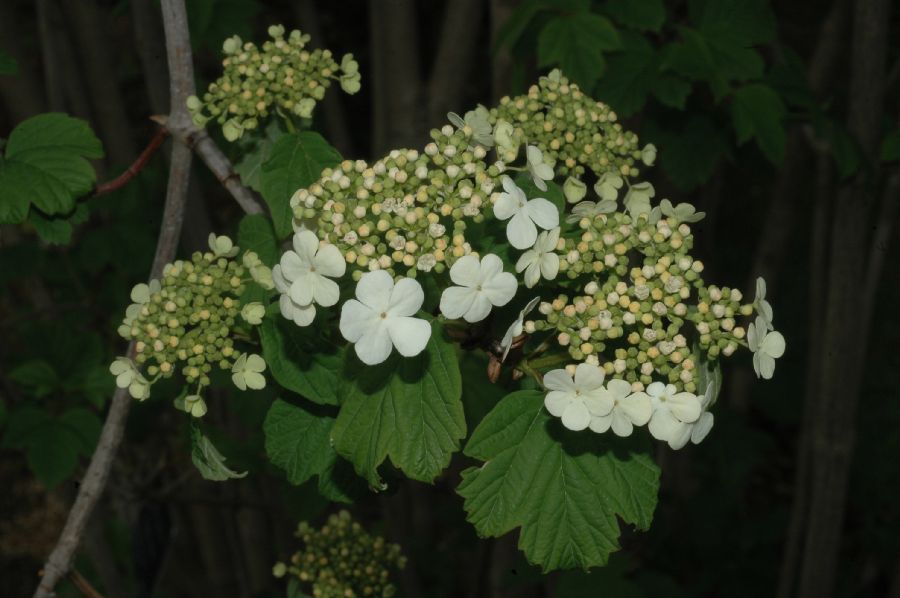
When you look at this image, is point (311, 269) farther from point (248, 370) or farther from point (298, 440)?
point (298, 440)

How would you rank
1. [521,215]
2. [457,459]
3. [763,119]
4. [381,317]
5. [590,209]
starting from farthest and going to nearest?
[457,459] < [763,119] < [590,209] < [521,215] < [381,317]

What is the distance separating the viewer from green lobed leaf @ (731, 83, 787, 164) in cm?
285

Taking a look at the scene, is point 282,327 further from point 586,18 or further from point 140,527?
point 586,18

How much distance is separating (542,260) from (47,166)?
50.8 inches

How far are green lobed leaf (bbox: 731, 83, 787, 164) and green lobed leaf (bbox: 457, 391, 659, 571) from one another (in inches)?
61.7

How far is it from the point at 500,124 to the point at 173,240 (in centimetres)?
88

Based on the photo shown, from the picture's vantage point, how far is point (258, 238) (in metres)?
1.99

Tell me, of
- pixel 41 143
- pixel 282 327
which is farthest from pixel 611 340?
pixel 41 143

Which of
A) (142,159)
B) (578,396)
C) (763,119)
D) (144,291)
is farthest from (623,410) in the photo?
(763,119)

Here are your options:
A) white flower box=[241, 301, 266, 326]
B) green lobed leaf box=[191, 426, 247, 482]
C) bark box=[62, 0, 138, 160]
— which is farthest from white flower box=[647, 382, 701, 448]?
bark box=[62, 0, 138, 160]

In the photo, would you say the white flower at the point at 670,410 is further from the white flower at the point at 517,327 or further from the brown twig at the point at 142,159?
the brown twig at the point at 142,159

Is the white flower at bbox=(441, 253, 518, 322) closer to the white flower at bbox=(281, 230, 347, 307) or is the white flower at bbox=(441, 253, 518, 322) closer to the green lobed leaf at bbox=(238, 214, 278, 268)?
the white flower at bbox=(281, 230, 347, 307)

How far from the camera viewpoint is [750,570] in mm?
4922

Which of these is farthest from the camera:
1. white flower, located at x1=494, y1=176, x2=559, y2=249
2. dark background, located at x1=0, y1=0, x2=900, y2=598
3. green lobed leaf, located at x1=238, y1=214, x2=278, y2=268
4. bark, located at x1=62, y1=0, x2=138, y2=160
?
bark, located at x1=62, y1=0, x2=138, y2=160
